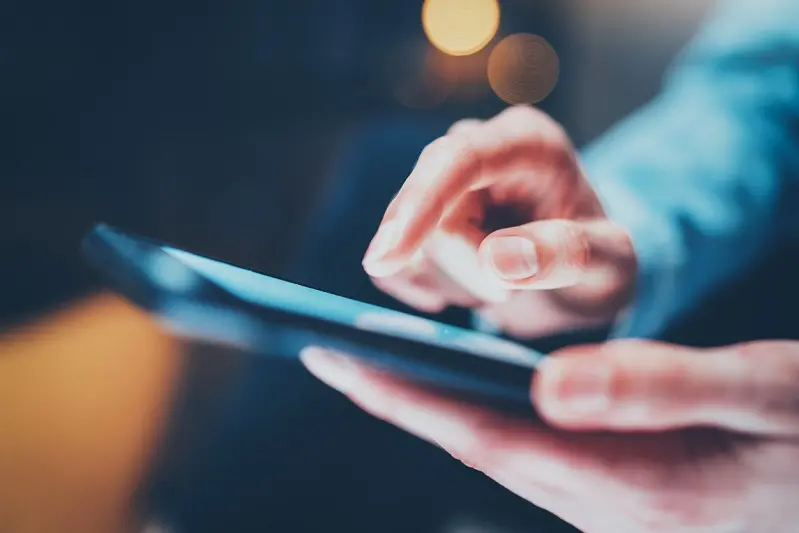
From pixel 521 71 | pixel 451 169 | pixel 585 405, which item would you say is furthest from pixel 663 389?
pixel 521 71

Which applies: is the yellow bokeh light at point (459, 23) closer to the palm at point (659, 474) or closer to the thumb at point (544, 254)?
the thumb at point (544, 254)

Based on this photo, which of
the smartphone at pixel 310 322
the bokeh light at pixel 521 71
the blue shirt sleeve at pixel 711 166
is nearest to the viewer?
the smartphone at pixel 310 322

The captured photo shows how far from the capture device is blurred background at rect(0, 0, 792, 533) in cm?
39

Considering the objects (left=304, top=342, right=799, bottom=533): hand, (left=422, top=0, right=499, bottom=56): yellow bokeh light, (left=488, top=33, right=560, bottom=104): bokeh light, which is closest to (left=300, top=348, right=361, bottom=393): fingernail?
(left=304, top=342, right=799, bottom=533): hand

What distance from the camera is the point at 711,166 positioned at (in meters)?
0.60

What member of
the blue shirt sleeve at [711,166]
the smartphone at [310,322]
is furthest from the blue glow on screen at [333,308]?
the blue shirt sleeve at [711,166]

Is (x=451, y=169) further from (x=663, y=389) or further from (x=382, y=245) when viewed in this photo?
(x=663, y=389)

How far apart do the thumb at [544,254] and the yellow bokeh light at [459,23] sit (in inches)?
10.4

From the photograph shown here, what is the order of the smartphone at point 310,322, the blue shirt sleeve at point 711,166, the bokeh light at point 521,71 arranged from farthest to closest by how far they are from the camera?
1. the bokeh light at point 521,71
2. the blue shirt sleeve at point 711,166
3. the smartphone at point 310,322

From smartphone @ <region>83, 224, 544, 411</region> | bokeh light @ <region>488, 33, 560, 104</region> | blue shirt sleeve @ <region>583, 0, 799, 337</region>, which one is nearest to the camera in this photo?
smartphone @ <region>83, 224, 544, 411</region>

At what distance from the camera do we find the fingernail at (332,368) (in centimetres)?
35

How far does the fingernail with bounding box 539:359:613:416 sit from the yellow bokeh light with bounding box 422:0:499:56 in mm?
381

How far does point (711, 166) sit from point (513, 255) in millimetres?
351

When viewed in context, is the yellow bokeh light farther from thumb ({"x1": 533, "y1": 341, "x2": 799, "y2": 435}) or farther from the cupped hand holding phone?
thumb ({"x1": 533, "y1": 341, "x2": 799, "y2": 435})
